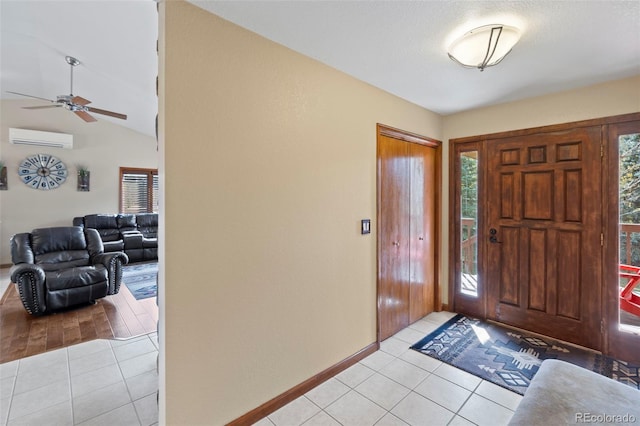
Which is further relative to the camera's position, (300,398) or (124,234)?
(124,234)

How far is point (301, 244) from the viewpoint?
204 cm

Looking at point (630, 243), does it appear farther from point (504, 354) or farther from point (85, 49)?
point (85, 49)

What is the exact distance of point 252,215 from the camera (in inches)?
69.6

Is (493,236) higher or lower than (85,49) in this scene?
lower

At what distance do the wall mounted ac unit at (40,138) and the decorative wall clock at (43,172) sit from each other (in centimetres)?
26

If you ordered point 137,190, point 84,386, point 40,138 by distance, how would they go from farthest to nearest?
point 137,190
point 40,138
point 84,386

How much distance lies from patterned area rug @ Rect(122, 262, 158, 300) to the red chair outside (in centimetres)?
505

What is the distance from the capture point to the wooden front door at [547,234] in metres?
2.54

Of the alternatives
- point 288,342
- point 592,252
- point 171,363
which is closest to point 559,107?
point 592,252

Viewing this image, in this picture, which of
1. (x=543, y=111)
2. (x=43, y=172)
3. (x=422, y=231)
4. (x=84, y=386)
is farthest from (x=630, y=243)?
(x=43, y=172)

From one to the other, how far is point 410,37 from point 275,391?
2442mm

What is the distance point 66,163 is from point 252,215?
6.58 m

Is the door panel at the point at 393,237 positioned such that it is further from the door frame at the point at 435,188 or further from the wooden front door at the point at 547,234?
the wooden front door at the point at 547,234

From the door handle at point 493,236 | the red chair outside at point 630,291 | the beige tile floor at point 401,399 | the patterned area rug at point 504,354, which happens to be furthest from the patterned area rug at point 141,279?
the red chair outside at point 630,291
